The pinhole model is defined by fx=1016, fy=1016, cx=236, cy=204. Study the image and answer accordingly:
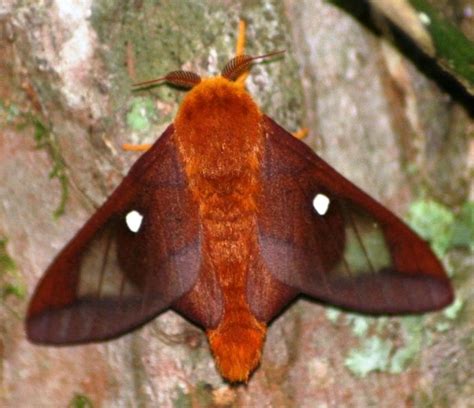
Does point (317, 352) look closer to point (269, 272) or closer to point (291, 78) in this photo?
point (269, 272)

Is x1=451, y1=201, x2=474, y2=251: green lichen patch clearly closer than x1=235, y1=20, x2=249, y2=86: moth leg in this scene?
No

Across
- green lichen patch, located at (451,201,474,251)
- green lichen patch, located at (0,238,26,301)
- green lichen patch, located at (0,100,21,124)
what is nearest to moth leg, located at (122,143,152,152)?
green lichen patch, located at (0,100,21,124)

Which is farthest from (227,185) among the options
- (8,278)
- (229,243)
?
(8,278)

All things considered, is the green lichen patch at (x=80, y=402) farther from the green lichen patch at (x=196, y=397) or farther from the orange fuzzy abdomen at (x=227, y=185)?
the orange fuzzy abdomen at (x=227, y=185)

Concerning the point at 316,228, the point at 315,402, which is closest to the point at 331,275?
the point at 316,228

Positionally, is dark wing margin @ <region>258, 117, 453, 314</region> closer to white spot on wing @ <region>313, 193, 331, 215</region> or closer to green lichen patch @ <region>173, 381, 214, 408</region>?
white spot on wing @ <region>313, 193, 331, 215</region>

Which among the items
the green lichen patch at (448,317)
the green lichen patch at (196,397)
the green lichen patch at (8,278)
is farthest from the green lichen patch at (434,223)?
the green lichen patch at (8,278)

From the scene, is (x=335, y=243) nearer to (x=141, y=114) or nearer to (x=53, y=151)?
(x=141, y=114)
